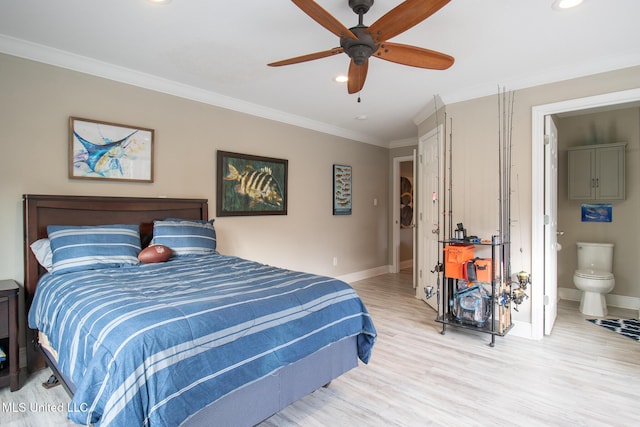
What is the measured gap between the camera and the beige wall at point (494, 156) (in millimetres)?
2986

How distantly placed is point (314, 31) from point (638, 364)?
350 cm

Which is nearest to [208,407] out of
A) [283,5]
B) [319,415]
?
[319,415]

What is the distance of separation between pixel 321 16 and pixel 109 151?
231 cm

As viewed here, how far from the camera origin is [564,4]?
201cm

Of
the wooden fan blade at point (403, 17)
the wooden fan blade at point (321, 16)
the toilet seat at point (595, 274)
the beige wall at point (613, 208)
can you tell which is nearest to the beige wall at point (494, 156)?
the toilet seat at point (595, 274)

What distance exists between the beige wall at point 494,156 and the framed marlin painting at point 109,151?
315cm

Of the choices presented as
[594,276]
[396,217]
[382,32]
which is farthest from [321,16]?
[396,217]

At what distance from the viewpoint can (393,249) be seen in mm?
6328

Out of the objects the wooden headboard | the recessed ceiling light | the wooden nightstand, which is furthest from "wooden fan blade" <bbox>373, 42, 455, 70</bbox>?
the wooden nightstand

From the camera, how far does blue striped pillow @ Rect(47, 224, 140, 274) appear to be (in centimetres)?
234

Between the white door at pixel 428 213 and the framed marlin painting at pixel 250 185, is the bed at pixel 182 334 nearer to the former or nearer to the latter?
the framed marlin painting at pixel 250 185

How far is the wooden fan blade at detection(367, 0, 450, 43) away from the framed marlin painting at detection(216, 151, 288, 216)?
2.41 m

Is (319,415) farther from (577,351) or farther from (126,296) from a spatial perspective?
(577,351)

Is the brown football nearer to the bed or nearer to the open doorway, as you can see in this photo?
the bed
